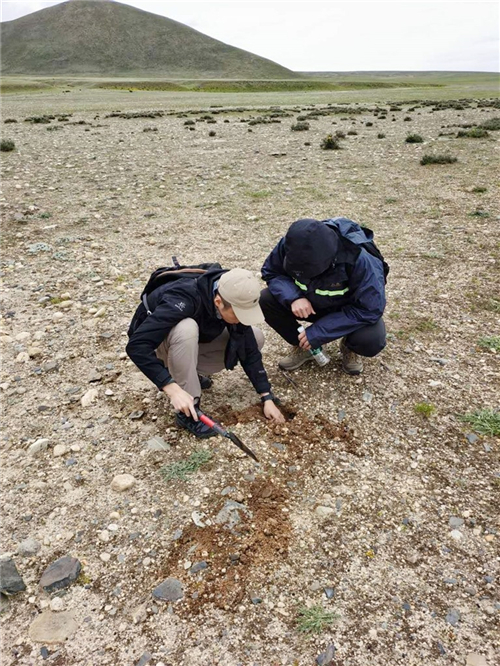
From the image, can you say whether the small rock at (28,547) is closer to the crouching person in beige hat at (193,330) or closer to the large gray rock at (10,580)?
the large gray rock at (10,580)

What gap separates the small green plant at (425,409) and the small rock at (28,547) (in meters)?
3.44

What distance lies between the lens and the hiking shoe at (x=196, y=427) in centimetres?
409

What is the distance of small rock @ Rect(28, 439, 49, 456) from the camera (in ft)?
13.2

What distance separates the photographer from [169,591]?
2928 millimetres

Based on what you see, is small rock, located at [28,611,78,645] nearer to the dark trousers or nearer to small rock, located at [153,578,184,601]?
small rock, located at [153,578,184,601]

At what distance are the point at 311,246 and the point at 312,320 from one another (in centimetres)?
127

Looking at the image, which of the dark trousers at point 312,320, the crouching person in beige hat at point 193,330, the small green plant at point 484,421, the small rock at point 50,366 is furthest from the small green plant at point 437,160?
the small rock at point 50,366

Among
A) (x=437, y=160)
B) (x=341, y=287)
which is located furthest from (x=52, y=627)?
(x=437, y=160)

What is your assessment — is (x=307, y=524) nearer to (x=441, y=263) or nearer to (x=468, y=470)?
(x=468, y=470)

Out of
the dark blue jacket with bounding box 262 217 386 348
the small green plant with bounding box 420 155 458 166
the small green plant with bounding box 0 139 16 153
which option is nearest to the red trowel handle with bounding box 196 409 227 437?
the dark blue jacket with bounding box 262 217 386 348

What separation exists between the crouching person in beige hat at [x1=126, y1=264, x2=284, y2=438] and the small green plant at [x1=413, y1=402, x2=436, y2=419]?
1.35 metres

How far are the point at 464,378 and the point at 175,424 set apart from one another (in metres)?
3.06

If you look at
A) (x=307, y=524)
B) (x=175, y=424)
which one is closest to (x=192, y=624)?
(x=307, y=524)

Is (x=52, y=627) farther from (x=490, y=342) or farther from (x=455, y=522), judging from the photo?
(x=490, y=342)
